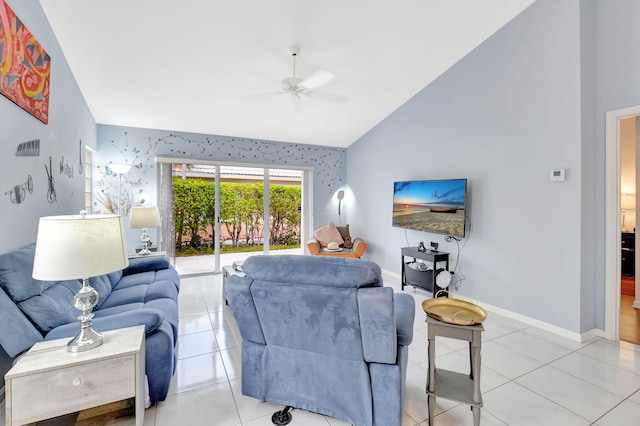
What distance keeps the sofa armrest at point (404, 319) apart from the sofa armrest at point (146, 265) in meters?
2.88

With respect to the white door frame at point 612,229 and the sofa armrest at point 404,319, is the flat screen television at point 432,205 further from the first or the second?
the sofa armrest at point 404,319

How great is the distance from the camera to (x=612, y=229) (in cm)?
279

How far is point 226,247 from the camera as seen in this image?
18.4 ft

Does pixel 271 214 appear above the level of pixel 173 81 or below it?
below

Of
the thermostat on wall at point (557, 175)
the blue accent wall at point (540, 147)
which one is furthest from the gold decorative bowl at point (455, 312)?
the thermostat on wall at point (557, 175)

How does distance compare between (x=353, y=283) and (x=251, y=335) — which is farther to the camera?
(x=251, y=335)

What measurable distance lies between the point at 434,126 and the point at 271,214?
3.40 m

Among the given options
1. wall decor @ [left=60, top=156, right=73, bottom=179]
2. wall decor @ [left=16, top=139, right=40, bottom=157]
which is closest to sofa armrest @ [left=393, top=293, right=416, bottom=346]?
wall decor @ [left=16, top=139, right=40, bottom=157]

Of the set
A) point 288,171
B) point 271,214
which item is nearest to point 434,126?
point 288,171

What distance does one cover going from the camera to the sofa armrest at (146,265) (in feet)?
10.9

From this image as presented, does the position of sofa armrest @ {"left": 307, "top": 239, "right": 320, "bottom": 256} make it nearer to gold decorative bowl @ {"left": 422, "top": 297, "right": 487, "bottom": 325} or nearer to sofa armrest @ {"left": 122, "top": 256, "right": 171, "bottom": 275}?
sofa armrest @ {"left": 122, "top": 256, "right": 171, "bottom": 275}

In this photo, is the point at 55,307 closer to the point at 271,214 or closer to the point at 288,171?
the point at 271,214

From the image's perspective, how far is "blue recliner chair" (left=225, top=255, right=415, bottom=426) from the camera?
1527mm

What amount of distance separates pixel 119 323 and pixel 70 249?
67 cm
